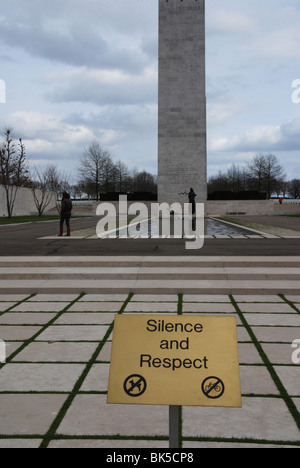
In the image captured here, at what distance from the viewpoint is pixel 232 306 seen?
22.3 feet

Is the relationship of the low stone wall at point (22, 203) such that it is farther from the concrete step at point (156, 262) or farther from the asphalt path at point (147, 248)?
the concrete step at point (156, 262)

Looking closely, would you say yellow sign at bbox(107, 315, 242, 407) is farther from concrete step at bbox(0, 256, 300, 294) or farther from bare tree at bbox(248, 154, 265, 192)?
bare tree at bbox(248, 154, 265, 192)

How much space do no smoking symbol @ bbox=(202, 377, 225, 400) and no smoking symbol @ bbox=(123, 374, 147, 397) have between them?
35 cm

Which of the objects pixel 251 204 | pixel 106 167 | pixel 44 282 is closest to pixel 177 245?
pixel 44 282

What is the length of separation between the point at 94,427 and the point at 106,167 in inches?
2431

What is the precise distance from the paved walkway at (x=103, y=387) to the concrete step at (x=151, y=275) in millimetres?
940

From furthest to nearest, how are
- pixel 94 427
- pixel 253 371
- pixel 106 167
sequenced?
1. pixel 106 167
2. pixel 253 371
3. pixel 94 427

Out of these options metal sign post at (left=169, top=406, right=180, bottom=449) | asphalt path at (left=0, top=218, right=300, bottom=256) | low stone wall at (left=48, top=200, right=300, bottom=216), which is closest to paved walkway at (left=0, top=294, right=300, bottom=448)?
metal sign post at (left=169, top=406, right=180, bottom=449)

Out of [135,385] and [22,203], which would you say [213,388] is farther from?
[22,203]

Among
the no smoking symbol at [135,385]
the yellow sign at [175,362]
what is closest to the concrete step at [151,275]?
the yellow sign at [175,362]

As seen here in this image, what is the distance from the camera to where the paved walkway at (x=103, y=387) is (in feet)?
10.4
